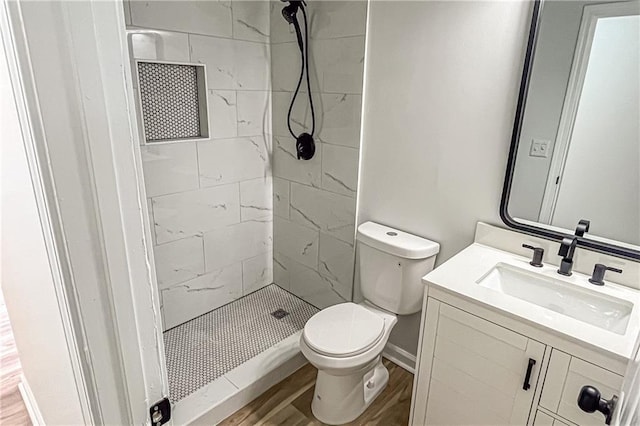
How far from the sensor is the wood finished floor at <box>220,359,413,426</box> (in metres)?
1.84

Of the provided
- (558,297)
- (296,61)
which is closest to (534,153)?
(558,297)

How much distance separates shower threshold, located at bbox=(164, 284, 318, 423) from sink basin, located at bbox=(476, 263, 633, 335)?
117 cm

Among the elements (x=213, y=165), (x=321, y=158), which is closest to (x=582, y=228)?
(x=321, y=158)

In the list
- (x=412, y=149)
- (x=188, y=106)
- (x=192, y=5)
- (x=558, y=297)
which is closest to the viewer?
(x=558, y=297)

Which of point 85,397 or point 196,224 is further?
point 196,224

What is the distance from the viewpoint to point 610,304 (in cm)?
134

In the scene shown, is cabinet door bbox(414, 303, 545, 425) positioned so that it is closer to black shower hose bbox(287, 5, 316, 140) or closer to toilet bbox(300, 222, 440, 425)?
toilet bbox(300, 222, 440, 425)

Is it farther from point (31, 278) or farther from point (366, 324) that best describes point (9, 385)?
point (366, 324)

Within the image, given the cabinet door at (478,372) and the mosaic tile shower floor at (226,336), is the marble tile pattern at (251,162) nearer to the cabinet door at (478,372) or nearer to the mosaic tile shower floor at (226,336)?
the mosaic tile shower floor at (226,336)

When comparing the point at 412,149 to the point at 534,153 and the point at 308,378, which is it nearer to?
the point at 534,153

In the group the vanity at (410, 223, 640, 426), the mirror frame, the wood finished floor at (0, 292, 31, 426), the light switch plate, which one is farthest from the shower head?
the wood finished floor at (0, 292, 31, 426)

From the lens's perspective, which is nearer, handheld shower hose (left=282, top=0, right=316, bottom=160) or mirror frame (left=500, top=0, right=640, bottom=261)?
mirror frame (left=500, top=0, right=640, bottom=261)

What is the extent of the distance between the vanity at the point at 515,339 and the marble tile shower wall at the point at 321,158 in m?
0.86

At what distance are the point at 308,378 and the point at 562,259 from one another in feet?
4.54
